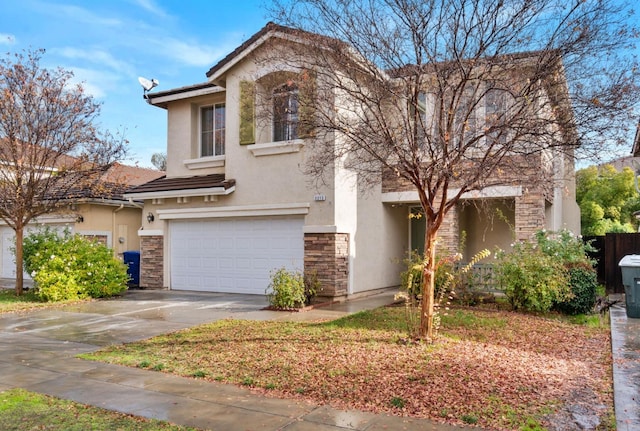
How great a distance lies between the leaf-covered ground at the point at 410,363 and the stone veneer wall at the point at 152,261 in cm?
682

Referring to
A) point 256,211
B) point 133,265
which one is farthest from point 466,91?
point 133,265

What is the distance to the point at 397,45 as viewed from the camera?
7.60m

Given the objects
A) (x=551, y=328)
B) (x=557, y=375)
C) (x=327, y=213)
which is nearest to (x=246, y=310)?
(x=327, y=213)

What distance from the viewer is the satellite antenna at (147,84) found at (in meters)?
16.3

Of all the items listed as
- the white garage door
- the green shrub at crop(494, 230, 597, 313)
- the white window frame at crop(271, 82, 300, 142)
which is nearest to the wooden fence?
the green shrub at crop(494, 230, 597, 313)

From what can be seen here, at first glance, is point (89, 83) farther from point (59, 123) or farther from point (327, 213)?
point (327, 213)

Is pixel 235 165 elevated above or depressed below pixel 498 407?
above

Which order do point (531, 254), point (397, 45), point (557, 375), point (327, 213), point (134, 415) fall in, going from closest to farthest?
point (134, 415), point (557, 375), point (397, 45), point (531, 254), point (327, 213)

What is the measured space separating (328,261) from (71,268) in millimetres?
6869

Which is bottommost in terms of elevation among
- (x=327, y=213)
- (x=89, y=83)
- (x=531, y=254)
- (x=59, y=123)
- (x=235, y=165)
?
(x=531, y=254)

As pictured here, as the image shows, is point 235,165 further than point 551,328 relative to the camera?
Yes

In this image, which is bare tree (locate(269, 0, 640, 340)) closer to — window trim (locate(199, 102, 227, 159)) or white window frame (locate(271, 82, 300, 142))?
white window frame (locate(271, 82, 300, 142))

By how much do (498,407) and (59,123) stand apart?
41.1 feet

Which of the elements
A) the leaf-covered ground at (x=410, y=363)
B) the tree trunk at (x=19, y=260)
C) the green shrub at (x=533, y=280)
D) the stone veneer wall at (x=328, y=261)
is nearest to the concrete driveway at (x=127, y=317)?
the leaf-covered ground at (x=410, y=363)
